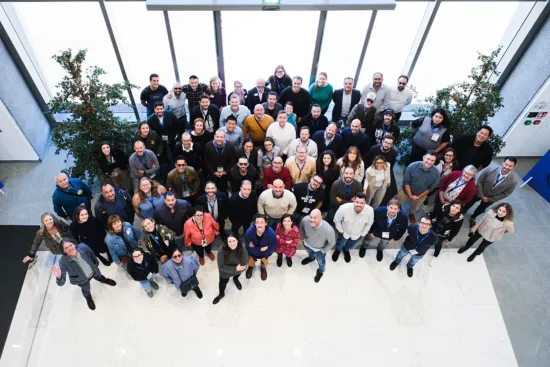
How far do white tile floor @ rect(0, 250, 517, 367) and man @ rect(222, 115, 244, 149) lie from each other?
193 cm

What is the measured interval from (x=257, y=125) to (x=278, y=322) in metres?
3.03

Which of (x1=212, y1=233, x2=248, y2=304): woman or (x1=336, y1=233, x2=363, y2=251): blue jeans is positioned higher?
(x1=212, y1=233, x2=248, y2=304): woman

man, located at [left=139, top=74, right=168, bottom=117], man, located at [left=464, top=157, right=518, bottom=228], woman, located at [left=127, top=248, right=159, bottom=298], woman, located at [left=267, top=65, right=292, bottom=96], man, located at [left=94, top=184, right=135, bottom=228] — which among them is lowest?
woman, located at [left=127, top=248, right=159, bottom=298]

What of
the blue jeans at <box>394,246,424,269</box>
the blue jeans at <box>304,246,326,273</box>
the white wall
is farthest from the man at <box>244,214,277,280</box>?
the white wall

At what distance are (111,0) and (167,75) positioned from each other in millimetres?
1738

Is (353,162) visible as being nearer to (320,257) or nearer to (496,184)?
(320,257)

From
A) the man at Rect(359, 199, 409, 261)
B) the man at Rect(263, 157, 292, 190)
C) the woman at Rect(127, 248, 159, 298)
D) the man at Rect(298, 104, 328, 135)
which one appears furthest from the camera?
the man at Rect(298, 104, 328, 135)

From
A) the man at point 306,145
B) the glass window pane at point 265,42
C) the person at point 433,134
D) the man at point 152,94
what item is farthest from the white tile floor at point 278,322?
the glass window pane at point 265,42

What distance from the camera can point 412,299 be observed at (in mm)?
5629

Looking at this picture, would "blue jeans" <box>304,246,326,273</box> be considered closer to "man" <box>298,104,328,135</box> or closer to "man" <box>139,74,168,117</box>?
"man" <box>298,104,328,135</box>

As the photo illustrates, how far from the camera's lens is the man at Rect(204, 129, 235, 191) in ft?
18.9

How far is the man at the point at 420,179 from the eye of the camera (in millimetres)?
5670

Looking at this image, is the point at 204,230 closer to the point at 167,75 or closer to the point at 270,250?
the point at 270,250

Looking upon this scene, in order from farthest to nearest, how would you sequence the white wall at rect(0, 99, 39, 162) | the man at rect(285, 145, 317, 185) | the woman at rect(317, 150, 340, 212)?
the white wall at rect(0, 99, 39, 162), the man at rect(285, 145, 317, 185), the woman at rect(317, 150, 340, 212)
